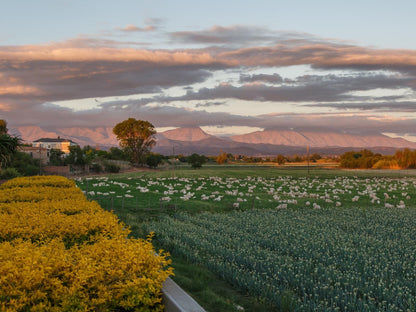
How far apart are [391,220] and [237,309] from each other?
45.3 ft

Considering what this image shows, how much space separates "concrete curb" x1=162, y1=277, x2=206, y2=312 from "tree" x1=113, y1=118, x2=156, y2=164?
89.7 metres

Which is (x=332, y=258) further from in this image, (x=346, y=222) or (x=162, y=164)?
(x=162, y=164)

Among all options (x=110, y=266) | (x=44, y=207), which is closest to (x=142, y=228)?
(x=44, y=207)

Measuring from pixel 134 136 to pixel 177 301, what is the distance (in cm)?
9170

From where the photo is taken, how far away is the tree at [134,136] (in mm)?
94500

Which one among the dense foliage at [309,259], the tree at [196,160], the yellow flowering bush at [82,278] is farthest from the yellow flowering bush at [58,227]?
the tree at [196,160]

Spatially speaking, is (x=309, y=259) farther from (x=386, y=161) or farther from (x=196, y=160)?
(x=386, y=161)

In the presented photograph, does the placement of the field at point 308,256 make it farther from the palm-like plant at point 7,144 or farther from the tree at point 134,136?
the tree at point 134,136

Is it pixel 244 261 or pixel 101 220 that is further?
pixel 244 261

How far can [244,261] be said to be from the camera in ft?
33.6

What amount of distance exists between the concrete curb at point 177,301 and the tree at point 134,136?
89.7 meters

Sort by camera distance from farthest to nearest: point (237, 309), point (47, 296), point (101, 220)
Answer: point (101, 220)
point (237, 309)
point (47, 296)

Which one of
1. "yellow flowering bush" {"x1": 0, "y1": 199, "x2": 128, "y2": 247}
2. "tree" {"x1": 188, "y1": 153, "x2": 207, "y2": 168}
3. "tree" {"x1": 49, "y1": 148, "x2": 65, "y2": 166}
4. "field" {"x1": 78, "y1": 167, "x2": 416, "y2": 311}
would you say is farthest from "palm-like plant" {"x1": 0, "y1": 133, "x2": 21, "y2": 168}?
"tree" {"x1": 188, "y1": 153, "x2": 207, "y2": 168}

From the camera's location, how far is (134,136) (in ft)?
311
